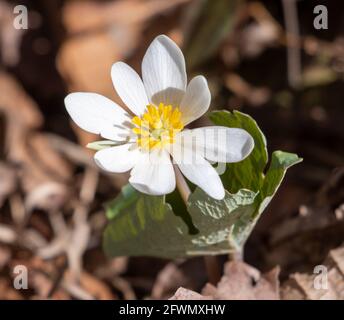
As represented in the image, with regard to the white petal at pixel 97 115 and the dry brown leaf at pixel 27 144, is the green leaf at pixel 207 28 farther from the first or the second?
the white petal at pixel 97 115

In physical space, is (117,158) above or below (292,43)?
below

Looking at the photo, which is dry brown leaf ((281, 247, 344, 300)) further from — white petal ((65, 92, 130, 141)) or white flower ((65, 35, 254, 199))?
white petal ((65, 92, 130, 141))

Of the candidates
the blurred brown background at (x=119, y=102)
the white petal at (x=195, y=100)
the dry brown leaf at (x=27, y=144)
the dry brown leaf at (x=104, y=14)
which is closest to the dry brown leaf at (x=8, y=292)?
the blurred brown background at (x=119, y=102)

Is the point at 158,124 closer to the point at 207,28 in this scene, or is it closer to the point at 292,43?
the point at 207,28

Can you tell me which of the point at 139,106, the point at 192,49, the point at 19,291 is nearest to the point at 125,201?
the point at 139,106

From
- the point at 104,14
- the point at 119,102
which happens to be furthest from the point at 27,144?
the point at 104,14

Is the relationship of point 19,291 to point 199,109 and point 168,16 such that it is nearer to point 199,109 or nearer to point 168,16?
point 199,109

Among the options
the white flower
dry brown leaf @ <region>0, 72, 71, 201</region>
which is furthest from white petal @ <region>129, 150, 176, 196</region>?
dry brown leaf @ <region>0, 72, 71, 201</region>
